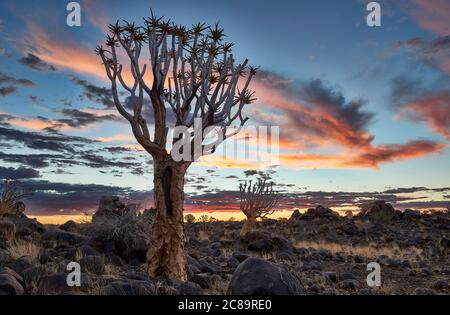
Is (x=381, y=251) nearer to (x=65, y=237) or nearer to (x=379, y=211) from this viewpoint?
(x=65, y=237)

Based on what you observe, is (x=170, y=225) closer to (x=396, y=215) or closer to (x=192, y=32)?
(x=192, y=32)

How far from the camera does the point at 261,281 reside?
6438 millimetres

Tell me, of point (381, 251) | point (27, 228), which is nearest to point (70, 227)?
point (27, 228)

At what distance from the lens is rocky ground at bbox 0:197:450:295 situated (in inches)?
272

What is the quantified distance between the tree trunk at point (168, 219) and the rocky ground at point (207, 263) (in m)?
0.41

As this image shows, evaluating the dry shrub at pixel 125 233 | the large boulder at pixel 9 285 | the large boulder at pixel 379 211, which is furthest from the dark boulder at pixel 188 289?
the large boulder at pixel 379 211

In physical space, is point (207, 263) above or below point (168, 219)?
below

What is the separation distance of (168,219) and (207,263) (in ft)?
10.1

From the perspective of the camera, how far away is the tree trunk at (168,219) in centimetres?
898

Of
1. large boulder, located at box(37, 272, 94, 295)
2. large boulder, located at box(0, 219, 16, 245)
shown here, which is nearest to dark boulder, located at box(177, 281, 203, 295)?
large boulder, located at box(37, 272, 94, 295)
